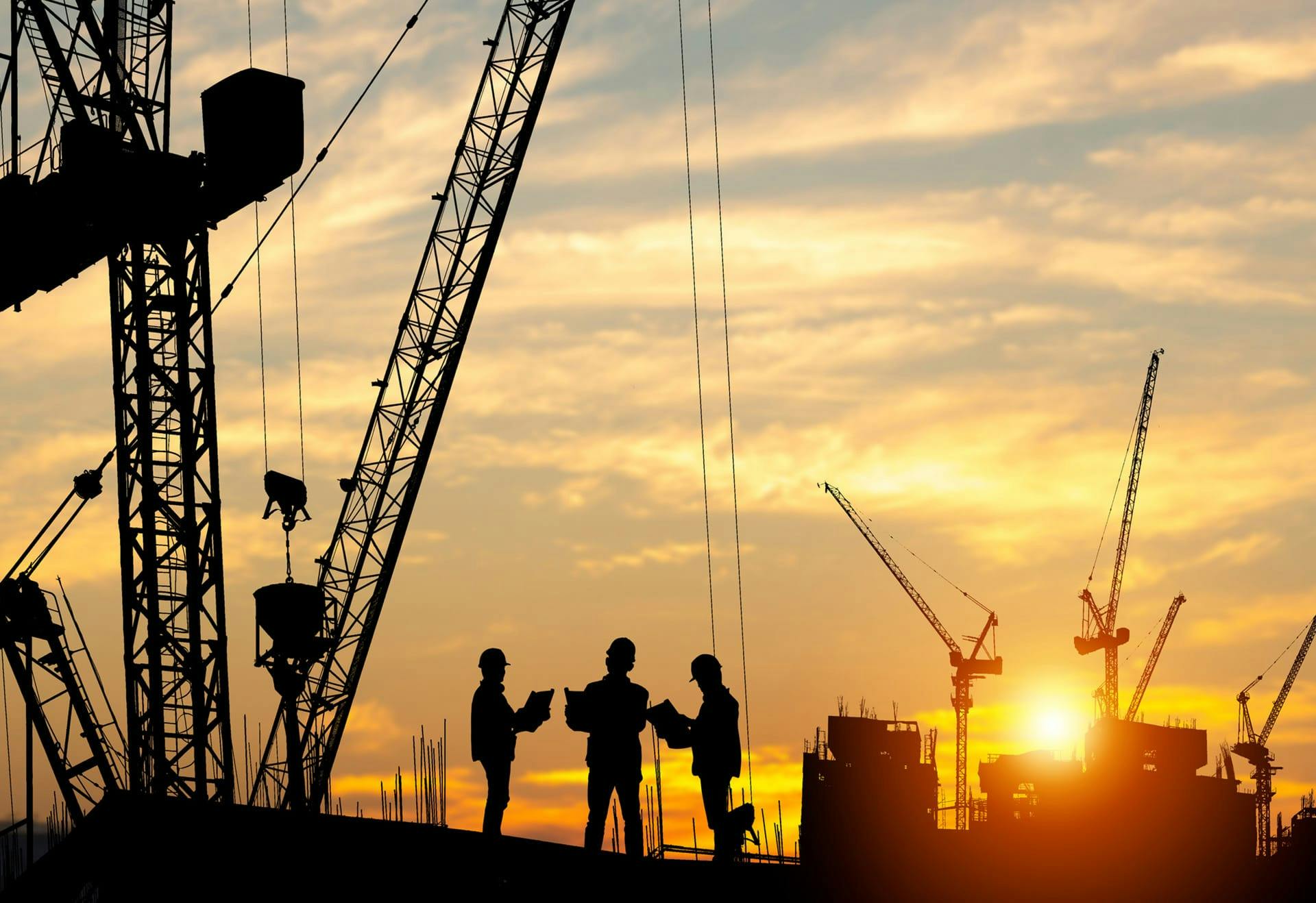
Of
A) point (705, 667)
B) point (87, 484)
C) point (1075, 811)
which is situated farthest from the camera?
point (1075, 811)


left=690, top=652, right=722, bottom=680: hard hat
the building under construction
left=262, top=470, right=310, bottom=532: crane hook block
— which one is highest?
left=262, top=470, right=310, bottom=532: crane hook block

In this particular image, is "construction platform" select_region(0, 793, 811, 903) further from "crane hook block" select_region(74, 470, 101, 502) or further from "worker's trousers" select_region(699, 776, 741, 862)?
"crane hook block" select_region(74, 470, 101, 502)

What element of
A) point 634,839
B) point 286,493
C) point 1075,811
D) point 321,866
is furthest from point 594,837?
point 1075,811

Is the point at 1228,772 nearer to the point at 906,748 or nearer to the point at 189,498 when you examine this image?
the point at 906,748

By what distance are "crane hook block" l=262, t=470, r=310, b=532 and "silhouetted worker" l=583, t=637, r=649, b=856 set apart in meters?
26.9

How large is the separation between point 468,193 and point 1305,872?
36.3m

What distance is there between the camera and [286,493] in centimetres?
4503

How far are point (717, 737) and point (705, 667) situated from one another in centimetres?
90

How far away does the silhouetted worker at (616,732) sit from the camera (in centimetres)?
1902

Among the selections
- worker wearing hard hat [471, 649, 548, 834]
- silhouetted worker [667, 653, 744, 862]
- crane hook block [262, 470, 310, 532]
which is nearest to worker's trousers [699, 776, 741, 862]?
silhouetted worker [667, 653, 744, 862]

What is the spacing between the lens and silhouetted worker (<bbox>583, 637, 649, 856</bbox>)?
1902cm

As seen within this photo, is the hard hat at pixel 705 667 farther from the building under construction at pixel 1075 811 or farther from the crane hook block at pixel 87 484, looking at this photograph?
the building under construction at pixel 1075 811

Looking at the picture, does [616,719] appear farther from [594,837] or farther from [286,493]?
[286,493]

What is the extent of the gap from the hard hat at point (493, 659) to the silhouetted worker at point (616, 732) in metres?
1.09
